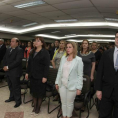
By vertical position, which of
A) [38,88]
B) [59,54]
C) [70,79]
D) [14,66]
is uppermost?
[59,54]

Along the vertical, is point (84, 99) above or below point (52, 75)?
below

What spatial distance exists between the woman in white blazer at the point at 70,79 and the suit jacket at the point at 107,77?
1.52 feet

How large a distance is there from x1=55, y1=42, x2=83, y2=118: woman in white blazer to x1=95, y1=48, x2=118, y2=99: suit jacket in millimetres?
464

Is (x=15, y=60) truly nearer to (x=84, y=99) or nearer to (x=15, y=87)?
(x=15, y=87)

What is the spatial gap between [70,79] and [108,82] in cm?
66

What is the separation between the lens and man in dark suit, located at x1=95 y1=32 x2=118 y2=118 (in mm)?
1502

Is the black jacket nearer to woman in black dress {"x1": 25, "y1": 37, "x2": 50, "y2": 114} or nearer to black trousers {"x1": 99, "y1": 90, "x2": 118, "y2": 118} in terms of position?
woman in black dress {"x1": 25, "y1": 37, "x2": 50, "y2": 114}

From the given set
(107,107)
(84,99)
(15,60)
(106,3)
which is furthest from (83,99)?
(106,3)

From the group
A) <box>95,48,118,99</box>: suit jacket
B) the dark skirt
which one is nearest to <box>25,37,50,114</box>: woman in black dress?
the dark skirt

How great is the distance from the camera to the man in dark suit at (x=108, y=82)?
1.50 metres

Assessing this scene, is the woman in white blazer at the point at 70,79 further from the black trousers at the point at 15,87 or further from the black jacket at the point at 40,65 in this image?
the black trousers at the point at 15,87

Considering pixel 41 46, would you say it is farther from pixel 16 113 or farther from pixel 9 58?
pixel 16 113

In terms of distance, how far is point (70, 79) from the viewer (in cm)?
205

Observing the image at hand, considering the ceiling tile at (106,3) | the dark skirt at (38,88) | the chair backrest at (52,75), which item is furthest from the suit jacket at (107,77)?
the ceiling tile at (106,3)
